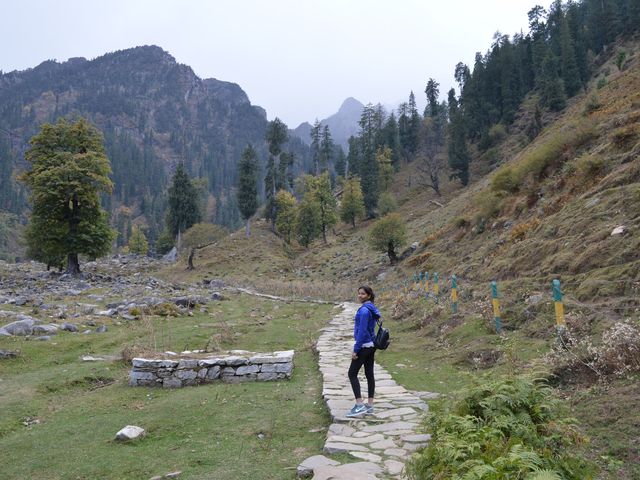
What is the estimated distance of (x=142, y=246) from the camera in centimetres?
9638

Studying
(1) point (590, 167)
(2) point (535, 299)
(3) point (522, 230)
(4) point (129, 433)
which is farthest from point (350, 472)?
(1) point (590, 167)

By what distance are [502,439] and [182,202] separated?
6406 centimetres

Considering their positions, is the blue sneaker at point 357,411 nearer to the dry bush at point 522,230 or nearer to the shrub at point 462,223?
the dry bush at point 522,230

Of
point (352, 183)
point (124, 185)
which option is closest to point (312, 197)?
point (352, 183)

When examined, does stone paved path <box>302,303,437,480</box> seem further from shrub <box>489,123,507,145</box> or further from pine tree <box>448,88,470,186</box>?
shrub <box>489,123,507,145</box>

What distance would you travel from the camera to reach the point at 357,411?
6.32 meters

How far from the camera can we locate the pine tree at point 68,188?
103ft

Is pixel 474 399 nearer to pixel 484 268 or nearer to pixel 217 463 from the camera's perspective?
pixel 217 463

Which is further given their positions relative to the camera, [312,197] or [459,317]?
[312,197]

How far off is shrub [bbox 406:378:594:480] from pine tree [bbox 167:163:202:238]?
62.6m

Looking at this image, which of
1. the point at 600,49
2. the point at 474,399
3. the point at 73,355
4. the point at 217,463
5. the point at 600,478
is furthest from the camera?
the point at 600,49

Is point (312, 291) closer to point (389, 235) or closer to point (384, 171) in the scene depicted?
point (389, 235)

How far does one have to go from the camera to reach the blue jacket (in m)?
6.69

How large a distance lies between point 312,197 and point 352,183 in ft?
23.4
